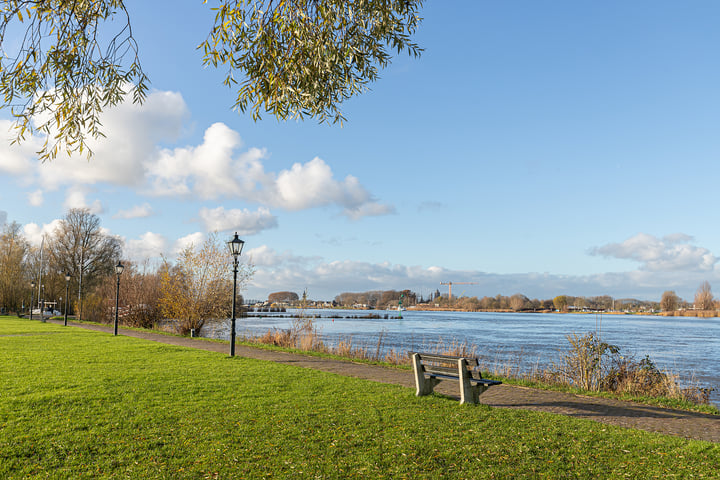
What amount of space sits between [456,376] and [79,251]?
55.0 metres

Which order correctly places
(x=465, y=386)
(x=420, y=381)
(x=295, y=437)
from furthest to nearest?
(x=420, y=381)
(x=465, y=386)
(x=295, y=437)

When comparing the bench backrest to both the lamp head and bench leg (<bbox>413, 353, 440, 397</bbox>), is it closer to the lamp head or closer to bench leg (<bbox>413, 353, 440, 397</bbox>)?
bench leg (<bbox>413, 353, 440, 397</bbox>)

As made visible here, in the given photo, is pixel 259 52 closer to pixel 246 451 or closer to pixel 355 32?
pixel 355 32

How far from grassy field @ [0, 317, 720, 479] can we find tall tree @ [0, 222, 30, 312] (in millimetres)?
55680

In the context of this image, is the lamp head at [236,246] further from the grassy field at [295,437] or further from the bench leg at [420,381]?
the bench leg at [420,381]

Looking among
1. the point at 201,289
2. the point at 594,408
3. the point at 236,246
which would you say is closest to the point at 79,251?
the point at 201,289

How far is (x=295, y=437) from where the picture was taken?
5652mm

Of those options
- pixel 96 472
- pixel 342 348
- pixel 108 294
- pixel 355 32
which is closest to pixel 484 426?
pixel 96 472

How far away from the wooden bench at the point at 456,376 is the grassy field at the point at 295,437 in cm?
29

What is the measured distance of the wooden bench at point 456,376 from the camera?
25.3 ft

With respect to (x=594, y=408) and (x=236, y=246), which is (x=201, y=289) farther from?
→ (x=594, y=408)

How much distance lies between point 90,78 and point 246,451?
4829 mm

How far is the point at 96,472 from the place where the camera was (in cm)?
452

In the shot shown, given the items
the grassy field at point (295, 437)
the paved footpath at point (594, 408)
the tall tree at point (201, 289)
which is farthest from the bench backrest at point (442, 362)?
the tall tree at point (201, 289)
